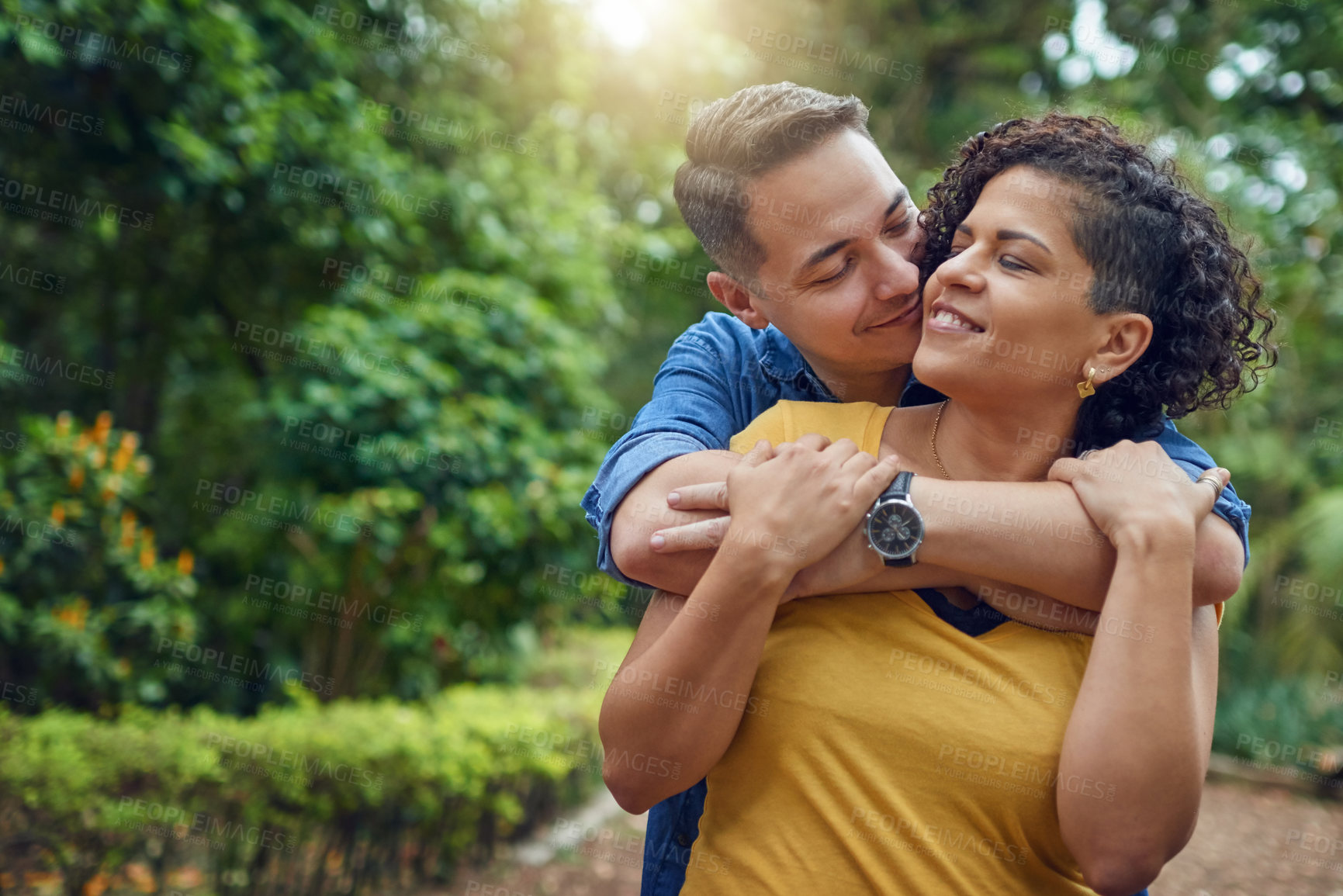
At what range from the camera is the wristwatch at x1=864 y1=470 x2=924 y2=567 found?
1.46 meters

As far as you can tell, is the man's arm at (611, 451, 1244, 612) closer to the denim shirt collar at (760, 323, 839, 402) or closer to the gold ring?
the gold ring

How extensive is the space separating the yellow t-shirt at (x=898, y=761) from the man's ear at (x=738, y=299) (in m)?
0.66

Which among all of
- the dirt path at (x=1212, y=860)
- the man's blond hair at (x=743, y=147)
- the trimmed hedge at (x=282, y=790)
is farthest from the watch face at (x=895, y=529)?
the dirt path at (x=1212, y=860)

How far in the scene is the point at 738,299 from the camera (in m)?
2.00

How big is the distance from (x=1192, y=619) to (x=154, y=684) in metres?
4.97

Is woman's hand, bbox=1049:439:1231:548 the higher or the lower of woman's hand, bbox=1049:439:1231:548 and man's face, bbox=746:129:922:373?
the lower

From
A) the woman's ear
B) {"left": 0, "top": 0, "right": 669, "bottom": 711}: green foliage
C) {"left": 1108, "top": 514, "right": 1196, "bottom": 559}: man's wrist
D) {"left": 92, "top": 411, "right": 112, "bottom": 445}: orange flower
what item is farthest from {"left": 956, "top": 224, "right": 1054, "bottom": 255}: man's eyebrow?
{"left": 92, "top": 411, "right": 112, "bottom": 445}: orange flower

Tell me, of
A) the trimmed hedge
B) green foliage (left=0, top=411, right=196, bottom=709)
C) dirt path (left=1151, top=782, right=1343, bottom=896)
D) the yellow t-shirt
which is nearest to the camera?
the yellow t-shirt

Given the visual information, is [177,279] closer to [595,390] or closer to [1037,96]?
[595,390]

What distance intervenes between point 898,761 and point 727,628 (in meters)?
0.34

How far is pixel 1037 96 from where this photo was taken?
442 inches

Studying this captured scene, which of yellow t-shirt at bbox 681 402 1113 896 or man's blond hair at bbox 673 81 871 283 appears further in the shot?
man's blond hair at bbox 673 81 871 283

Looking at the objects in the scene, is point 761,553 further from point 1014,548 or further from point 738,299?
point 738,299

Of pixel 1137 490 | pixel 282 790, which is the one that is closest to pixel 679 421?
pixel 1137 490
